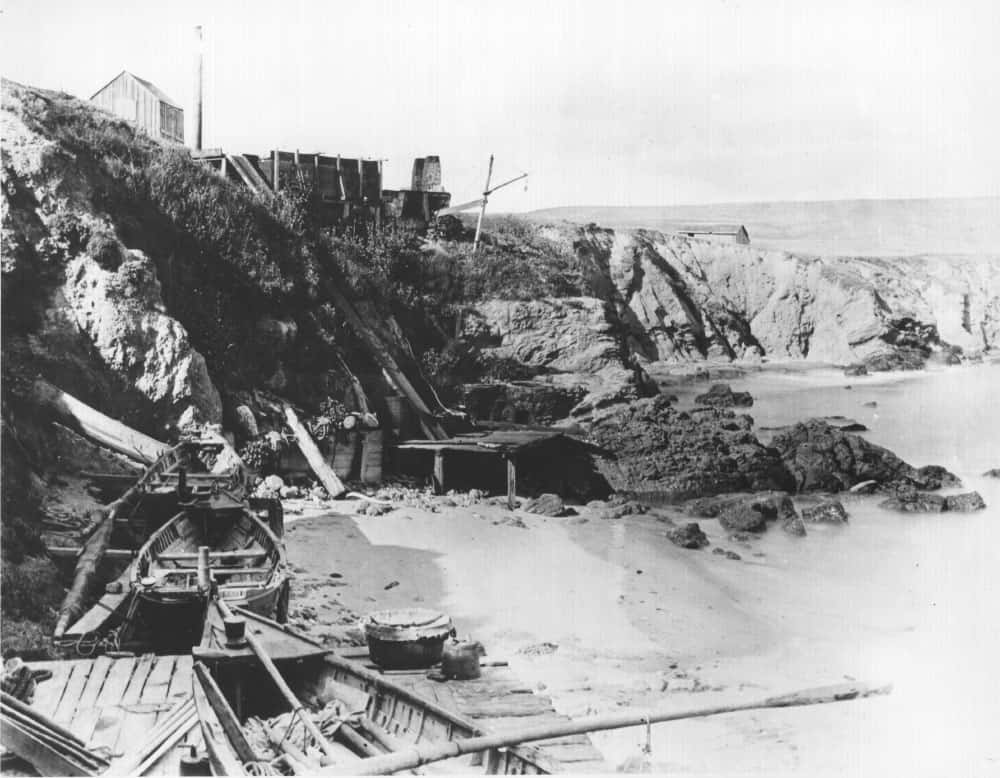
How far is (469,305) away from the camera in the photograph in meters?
28.6

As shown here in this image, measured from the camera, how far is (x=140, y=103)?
78.4 ft

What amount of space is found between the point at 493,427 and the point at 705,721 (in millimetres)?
14884

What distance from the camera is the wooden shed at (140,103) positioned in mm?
23375

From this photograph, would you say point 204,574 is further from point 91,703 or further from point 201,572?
point 91,703

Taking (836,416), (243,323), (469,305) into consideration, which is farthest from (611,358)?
(243,323)

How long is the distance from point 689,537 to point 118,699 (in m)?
12.1

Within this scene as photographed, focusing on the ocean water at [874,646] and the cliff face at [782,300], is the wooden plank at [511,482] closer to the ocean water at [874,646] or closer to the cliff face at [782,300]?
the ocean water at [874,646]

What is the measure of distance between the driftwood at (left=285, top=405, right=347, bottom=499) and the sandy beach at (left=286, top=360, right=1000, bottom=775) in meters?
1.18

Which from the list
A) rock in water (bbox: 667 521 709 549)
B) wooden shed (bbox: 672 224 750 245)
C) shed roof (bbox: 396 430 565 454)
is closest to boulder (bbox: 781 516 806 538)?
rock in water (bbox: 667 521 709 549)

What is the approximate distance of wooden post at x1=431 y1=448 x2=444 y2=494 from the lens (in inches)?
797

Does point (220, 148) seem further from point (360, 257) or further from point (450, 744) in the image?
point (450, 744)

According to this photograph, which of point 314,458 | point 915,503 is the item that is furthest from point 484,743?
point 915,503

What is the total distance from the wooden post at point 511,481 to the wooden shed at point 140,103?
13.2m

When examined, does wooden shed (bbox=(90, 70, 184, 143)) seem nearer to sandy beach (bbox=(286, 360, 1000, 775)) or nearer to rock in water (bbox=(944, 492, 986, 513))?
sandy beach (bbox=(286, 360, 1000, 775))
